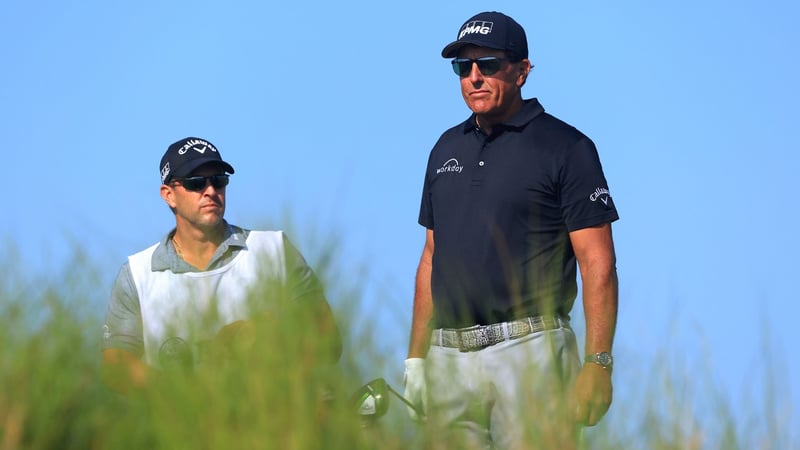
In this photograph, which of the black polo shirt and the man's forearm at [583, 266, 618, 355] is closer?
the man's forearm at [583, 266, 618, 355]

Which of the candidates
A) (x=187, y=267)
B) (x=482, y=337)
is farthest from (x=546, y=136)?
(x=187, y=267)

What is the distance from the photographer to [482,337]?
575 cm

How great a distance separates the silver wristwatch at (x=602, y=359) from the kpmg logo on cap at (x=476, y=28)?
1767 millimetres

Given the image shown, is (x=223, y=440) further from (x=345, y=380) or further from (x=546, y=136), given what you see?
(x=546, y=136)

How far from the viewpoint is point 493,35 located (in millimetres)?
6176

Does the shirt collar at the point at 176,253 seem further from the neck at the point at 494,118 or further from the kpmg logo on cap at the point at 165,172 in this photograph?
the neck at the point at 494,118

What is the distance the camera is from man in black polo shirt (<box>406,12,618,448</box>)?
18.3 feet

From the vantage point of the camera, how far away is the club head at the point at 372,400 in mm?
4270

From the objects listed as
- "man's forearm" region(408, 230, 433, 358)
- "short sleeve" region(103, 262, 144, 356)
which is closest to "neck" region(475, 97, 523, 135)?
"man's forearm" region(408, 230, 433, 358)

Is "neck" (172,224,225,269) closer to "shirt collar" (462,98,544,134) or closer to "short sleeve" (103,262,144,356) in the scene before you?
"short sleeve" (103,262,144,356)

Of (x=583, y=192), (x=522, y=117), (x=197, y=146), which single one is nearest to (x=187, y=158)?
(x=197, y=146)

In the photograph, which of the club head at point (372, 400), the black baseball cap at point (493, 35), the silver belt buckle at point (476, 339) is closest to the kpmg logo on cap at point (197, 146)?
the black baseball cap at point (493, 35)

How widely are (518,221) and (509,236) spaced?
8cm

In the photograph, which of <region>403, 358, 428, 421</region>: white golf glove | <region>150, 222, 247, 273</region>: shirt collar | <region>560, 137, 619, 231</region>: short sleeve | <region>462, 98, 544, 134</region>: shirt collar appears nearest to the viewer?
<region>403, 358, 428, 421</region>: white golf glove
